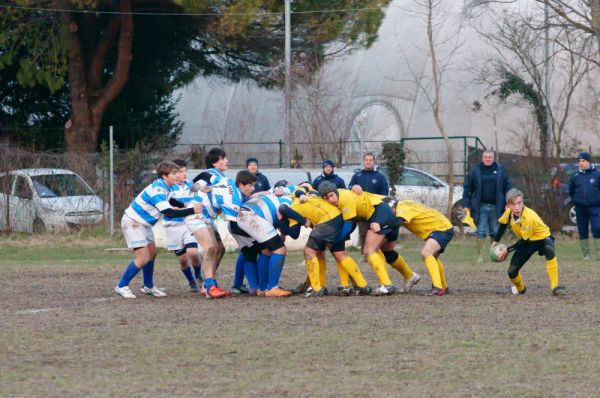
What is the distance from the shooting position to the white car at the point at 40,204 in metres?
23.6

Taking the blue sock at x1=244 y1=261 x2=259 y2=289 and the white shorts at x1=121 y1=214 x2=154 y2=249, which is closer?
the white shorts at x1=121 y1=214 x2=154 y2=249

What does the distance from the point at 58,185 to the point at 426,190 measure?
856cm

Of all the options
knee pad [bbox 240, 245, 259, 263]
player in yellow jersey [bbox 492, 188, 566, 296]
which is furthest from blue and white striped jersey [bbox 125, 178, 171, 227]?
player in yellow jersey [bbox 492, 188, 566, 296]

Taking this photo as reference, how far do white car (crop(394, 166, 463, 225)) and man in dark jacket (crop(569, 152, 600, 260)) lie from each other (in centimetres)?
619

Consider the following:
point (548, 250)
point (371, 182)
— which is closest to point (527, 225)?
point (548, 250)

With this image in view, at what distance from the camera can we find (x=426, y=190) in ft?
84.5

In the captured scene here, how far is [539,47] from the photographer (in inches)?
1329

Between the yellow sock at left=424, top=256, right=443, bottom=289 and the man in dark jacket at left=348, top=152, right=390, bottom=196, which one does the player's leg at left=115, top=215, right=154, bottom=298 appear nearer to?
the yellow sock at left=424, top=256, right=443, bottom=289

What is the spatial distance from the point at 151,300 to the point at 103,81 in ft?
67.5

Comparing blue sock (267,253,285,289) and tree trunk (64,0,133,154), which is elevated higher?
tree trunk (64,0,133,154)

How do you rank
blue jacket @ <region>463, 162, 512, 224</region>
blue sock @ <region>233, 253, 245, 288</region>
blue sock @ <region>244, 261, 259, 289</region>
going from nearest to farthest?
1. blue sock @ <region>244, 261, 259, 289</region>
2. blue sock @ <region>233, 253, 245, 288</region>
3. blue jacket @ <region>463, 162, 512, 224</region>

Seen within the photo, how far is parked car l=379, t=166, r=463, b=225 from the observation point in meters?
25.4

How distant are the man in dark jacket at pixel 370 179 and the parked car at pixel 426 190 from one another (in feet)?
23.1

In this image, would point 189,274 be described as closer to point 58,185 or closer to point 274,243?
point 274,243
